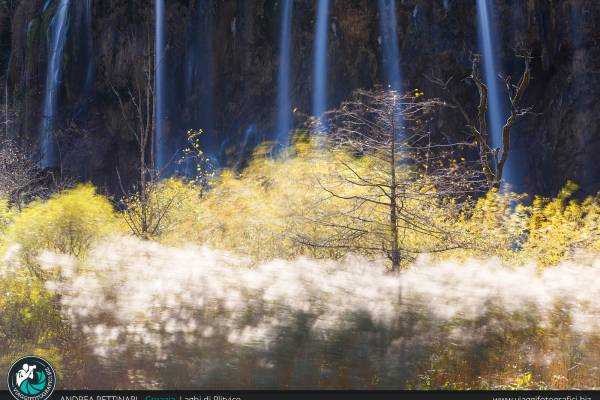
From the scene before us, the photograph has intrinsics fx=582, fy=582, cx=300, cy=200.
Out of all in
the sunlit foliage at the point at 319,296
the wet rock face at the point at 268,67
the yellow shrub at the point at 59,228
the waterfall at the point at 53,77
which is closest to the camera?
the sunlit foliage at the point at 319,296

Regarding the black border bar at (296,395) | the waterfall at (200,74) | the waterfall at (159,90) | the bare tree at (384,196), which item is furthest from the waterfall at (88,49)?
the black border bar at (296,395)

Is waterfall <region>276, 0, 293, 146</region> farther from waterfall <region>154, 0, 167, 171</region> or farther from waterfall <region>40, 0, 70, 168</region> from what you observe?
waterfall <region>40, 0, 70, 168</region>

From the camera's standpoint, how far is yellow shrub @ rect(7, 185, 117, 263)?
7.33 meters

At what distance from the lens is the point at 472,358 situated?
5512mm

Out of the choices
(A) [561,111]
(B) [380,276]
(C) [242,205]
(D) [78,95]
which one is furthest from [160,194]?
(D) [78,95]

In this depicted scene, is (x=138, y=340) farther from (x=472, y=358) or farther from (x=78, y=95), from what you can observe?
(x=78, y=95)

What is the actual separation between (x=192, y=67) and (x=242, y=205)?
2138 centimetres

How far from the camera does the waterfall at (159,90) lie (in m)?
29.7

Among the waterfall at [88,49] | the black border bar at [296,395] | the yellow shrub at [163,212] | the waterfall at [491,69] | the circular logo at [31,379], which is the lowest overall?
the black border bar at [296,395]

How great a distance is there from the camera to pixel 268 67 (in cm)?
2756

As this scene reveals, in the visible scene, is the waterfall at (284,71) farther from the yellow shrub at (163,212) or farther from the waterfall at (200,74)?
the yellow shrub at (163,212)

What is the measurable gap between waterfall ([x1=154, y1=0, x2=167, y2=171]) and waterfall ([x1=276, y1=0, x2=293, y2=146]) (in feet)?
20.6

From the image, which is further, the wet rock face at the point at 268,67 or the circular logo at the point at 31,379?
the wet rock face at the point at 268,67

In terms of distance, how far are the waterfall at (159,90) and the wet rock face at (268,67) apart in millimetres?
406
